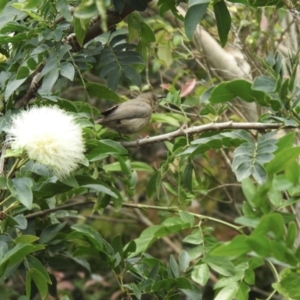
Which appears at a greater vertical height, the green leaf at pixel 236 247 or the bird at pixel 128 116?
the green leaf at pixel 236 247

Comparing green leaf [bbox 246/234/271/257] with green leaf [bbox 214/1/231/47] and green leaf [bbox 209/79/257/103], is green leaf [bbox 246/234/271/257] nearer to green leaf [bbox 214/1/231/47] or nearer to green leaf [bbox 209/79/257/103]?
green leaf [bbox 209/79/257/103]

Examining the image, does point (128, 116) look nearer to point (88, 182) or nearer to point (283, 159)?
point (88, 182)

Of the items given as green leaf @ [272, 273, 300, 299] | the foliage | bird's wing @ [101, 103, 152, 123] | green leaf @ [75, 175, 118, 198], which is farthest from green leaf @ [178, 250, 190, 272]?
bird's wing @ [101, 103, 152, 123]

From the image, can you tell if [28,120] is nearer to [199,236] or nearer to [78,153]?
[78,153]

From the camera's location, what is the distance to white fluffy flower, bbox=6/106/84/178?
1.73 metres

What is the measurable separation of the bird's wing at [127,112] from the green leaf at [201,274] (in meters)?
0.85

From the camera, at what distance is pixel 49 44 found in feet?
6.56

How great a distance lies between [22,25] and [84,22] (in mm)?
210

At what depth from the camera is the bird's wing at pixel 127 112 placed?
9.23 feet

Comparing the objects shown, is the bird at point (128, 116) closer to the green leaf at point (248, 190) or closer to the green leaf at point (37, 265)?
the green leaf at point (37, 265)

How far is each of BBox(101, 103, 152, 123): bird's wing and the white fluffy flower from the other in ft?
3.12

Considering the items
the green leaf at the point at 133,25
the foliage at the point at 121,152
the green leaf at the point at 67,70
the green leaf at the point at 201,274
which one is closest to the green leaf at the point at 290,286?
the foliage at the point at 121,152

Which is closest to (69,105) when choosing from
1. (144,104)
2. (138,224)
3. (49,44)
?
(49,44)

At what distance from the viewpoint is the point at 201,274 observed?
2092 mm
